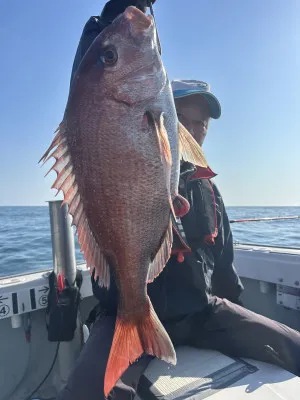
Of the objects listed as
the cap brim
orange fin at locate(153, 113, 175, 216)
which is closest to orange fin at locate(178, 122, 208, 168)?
orange fin at locate(153, 113, 175, 216)

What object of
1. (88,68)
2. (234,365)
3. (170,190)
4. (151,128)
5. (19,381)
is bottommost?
(19,381)

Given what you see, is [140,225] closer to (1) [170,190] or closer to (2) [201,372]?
(1) [170,190]

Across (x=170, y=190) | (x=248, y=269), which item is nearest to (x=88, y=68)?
(x=170, y=190)

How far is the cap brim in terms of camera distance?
244cm

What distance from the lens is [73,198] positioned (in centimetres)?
135

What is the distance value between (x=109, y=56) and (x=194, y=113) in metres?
1.39

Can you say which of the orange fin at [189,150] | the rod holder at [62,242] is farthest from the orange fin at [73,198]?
the rod holder at [62,242]

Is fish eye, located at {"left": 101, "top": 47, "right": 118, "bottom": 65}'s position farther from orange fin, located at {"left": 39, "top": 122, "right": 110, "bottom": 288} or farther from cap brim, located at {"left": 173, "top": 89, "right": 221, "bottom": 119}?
cap brim, located at {"left": 173, "top": 89, "right": 221, "bottom": 119}

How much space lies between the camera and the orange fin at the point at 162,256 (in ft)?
4.58

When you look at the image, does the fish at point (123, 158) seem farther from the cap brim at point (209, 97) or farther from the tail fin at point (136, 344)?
the cap brim at point (209, 97)

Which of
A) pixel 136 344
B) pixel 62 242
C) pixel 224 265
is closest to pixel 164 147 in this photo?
pixel 136 344

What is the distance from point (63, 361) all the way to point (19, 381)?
46 centimetres

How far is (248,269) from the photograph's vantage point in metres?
3.63

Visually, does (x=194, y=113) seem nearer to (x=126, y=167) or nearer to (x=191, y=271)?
(x=191, y=271)
